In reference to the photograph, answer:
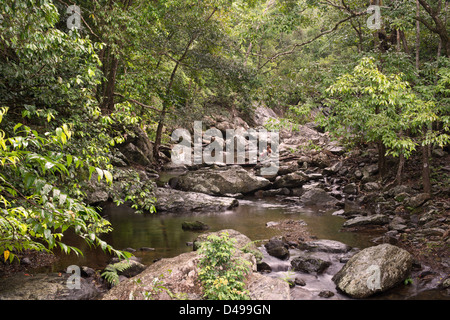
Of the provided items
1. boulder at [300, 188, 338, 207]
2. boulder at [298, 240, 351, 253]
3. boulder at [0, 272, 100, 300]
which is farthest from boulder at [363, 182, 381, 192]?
boulder at [0, 272, 100, 300]

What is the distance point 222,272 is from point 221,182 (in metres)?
11.2

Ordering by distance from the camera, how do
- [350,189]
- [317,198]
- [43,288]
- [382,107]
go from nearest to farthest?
[43,288] → [382,107] → [317,198] → [350,189]

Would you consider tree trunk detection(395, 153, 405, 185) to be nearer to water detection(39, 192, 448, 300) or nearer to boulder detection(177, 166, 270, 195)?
water detection(39, 192, 448, 300)

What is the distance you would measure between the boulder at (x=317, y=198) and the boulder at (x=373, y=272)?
24.8ft

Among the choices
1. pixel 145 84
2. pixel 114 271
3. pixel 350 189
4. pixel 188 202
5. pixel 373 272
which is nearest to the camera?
pixel 373 272

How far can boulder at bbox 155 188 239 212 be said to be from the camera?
1411 cm

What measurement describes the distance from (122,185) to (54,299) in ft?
8.16

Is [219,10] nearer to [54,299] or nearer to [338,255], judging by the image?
[338,255]

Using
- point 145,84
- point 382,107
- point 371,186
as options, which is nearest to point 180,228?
point 145,84

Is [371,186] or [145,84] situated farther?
[371,186]

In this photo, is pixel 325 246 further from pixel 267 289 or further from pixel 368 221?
pixel 267 289

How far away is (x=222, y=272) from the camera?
582 centimetres

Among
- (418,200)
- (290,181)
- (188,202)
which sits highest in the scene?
(290,181)

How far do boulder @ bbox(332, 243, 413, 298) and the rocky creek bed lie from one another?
20 millimetres
